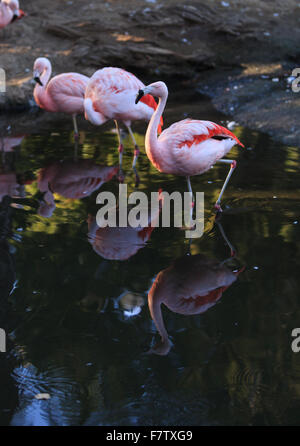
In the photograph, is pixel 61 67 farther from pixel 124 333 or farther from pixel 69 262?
pixel 124 333

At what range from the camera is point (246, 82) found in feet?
31.5

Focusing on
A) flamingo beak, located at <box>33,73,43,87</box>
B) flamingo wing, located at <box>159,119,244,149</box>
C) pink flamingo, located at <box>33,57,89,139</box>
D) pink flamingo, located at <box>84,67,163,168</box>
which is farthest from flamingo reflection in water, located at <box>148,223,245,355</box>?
flamingo beak, located at <box>33,73,43,87</box>

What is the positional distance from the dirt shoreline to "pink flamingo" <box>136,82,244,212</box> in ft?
14.7

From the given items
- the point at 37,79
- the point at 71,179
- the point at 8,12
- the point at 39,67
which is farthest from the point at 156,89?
the point at 8,12

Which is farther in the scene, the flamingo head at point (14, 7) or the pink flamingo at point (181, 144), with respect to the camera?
the flamingo head at point (14, 7)

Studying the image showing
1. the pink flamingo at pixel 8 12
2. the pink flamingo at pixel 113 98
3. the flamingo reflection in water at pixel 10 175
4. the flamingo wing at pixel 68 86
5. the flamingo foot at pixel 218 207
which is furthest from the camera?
the pink flamingo at pixel 8 12

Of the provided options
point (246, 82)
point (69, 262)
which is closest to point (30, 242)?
point (69, 262)

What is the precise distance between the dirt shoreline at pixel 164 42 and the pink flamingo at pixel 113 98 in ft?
10.5

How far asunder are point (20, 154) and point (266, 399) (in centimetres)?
482

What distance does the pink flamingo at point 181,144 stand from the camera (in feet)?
14.6

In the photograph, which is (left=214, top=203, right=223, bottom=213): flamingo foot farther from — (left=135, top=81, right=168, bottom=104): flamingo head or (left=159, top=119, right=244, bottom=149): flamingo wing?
(left=135, top=81, right=168, bottom=104): flamingo head

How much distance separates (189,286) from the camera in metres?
3.77

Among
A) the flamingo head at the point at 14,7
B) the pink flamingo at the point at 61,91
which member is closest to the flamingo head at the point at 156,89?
the pink flamingo at the point at 61,91

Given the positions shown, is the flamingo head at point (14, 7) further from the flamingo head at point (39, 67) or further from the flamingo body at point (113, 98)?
the flamingo body at point (113, 98)
